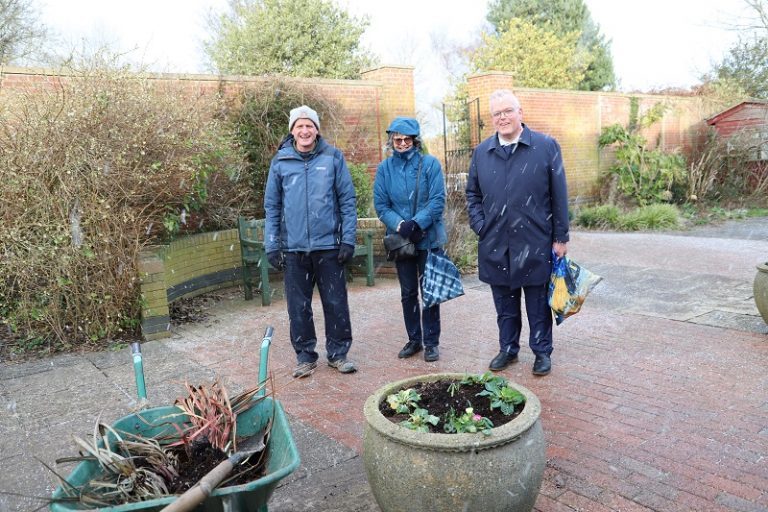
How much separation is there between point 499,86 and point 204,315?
9.64 metres

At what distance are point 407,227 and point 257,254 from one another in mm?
2880

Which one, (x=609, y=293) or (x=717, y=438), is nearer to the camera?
(x=717, y=438)

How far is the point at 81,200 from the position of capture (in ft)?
17.5

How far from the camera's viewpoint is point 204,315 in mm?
6609

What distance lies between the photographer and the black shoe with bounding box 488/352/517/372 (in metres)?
4.55

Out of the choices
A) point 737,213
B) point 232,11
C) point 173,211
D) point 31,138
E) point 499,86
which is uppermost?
point 232,11

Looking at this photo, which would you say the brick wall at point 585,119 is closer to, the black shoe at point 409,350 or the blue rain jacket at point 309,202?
the black shoe at point 409,350

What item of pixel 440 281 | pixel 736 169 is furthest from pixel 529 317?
pixel 736 169

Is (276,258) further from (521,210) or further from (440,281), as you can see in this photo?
(521,210)

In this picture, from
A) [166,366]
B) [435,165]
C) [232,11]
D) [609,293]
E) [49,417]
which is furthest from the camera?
[232,11]

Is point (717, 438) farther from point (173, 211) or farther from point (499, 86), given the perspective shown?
point (499, 86)

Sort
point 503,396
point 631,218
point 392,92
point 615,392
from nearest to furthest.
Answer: point 503,396
point 615,392
point 392,92
point 631,218

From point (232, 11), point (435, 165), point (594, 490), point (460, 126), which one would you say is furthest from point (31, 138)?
point (232, 11)

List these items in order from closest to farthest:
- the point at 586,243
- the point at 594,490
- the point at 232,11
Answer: the point at 594,490, the point at 586,243, the point at 232,11
